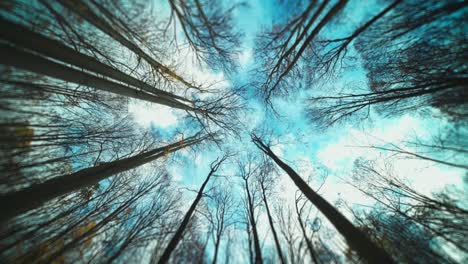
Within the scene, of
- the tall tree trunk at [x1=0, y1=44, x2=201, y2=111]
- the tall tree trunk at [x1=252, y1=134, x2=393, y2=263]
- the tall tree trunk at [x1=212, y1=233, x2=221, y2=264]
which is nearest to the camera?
the tall tree trunk at [x1=252, y1=134, x2=393, y2=263]

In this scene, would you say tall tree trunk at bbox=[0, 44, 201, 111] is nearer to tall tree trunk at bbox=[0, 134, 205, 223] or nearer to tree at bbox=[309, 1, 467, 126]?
tall tree trunk at bbox=[0, 134, 205, 223]

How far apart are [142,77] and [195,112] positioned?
3.01 meters

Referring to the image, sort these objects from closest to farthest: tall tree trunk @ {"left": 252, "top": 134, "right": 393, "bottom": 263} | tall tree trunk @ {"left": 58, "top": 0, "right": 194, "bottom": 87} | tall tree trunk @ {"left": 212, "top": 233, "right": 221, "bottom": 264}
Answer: tall tree trunk @ {"left": 252, "top": 134, "right": 393, "bottom": 263}
tall tree trunk @ {"left": 58, "top": 0, "right": 194, "bottom": 87}
tall tree trunk @ {"left": 212, "top": 233, "right": 221, "bottom": 264}

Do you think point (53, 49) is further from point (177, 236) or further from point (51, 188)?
point (177, 236)

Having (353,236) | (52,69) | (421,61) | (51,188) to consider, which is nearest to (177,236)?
(51,188)

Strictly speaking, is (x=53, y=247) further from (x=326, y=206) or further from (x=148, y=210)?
(x=326, y=206)

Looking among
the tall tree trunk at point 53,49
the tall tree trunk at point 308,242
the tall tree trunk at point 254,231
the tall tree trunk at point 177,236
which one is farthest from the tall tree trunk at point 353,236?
the tall tree trunk at point 53,49

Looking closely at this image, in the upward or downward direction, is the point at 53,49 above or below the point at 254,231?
above

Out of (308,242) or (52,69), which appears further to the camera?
(308,242)

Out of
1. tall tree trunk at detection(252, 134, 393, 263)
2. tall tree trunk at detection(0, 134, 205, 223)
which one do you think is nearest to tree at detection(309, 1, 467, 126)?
tall tree trunk at detection(252, 134, 393, 263)

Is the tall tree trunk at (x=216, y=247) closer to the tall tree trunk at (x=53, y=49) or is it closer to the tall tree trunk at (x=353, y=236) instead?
the tall tree trunk at (x=353, y=236)

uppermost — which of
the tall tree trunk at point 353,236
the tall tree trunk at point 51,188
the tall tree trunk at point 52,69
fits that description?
the tall tree trunk at point 52,69

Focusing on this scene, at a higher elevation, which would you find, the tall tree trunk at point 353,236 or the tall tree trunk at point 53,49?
the tall tree trunk at point 53,49

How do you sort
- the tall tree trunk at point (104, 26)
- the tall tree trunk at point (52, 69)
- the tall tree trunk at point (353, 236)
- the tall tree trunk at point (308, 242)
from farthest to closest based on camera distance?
the tall tree trunk at point (308, 242), the tall tree trunk at point (52, 69), the tall tree trunk at point (104, 26), the tall tree trunk at point (353, 236)
